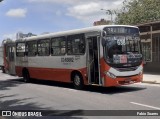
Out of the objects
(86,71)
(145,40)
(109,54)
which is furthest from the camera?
(145,40)

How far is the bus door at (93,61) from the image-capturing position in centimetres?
1748

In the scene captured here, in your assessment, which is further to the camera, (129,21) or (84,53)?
(129,21)

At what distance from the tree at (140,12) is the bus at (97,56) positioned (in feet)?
99.7

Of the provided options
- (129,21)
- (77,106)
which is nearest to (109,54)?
(77,106)

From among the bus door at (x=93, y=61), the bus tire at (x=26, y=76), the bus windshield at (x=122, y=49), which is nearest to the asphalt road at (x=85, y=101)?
the bus door at (x=93, y=61)

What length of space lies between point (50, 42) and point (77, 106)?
8781mm

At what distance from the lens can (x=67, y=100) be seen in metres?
15.4

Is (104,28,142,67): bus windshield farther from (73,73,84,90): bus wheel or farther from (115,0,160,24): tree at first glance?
(115,0,160,24): tree

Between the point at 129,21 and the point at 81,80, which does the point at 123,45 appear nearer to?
the point at 81,80

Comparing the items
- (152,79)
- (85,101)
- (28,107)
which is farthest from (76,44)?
(152,79)

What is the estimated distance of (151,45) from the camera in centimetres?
3014

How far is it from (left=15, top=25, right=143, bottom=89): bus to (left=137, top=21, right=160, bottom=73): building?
33.5ft

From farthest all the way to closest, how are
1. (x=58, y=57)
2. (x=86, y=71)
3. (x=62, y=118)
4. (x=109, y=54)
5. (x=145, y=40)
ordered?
(x=145, y=40)
(x=58, y=57)
(x=86, y=71)
(x=109, y=54)
(x=62, y=118)

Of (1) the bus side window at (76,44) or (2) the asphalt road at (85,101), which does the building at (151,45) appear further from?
(2) the asphalt road at (85,101)
